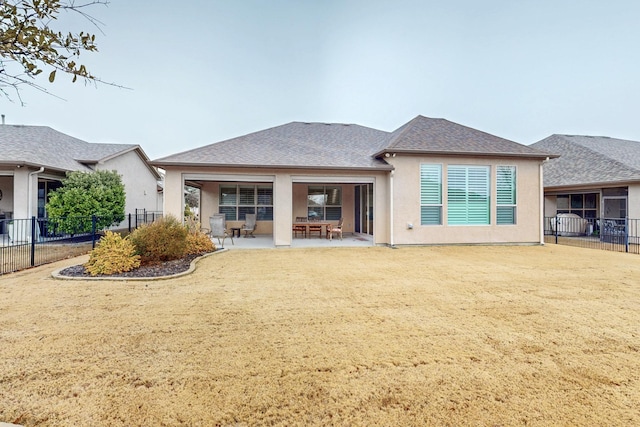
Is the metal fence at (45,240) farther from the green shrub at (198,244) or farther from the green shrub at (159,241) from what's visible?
the green shrub at (198,244)

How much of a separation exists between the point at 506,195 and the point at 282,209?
8790mm

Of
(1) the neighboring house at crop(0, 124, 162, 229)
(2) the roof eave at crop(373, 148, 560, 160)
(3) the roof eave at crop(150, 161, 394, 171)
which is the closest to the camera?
(3) the roof eave at crop(150, 161, 394, 171)

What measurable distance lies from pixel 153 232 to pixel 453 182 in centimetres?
1030

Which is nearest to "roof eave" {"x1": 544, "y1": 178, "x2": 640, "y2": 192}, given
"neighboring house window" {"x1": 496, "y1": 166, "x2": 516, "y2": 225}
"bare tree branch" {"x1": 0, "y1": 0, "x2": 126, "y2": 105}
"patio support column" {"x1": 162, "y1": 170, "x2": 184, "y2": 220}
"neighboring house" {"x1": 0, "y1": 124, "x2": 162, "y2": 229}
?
"neighboring house window" {"x1": 496, "y1": 166, "x2": 516, "y2": 225}

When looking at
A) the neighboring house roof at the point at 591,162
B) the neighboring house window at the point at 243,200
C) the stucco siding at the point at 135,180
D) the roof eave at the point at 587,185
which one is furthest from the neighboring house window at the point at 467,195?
the stucco siding at the point at 135,180

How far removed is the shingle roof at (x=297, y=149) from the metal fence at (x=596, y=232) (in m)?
9.22

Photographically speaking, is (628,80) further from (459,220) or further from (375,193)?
(375,193)

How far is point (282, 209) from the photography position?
11.2 m

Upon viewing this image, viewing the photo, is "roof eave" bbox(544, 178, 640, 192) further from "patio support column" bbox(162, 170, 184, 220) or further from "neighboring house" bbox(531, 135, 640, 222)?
"patio support column" bbox(162, 170, 184, 220)

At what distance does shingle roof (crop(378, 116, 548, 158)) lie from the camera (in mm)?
11234

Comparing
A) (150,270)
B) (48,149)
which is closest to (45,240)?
(48,149)

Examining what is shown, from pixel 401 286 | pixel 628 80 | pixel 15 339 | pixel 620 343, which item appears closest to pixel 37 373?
pixel 15 339

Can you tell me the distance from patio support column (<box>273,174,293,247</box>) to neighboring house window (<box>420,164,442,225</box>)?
499 centimetres

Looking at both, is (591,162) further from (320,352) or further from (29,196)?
(29,196)
